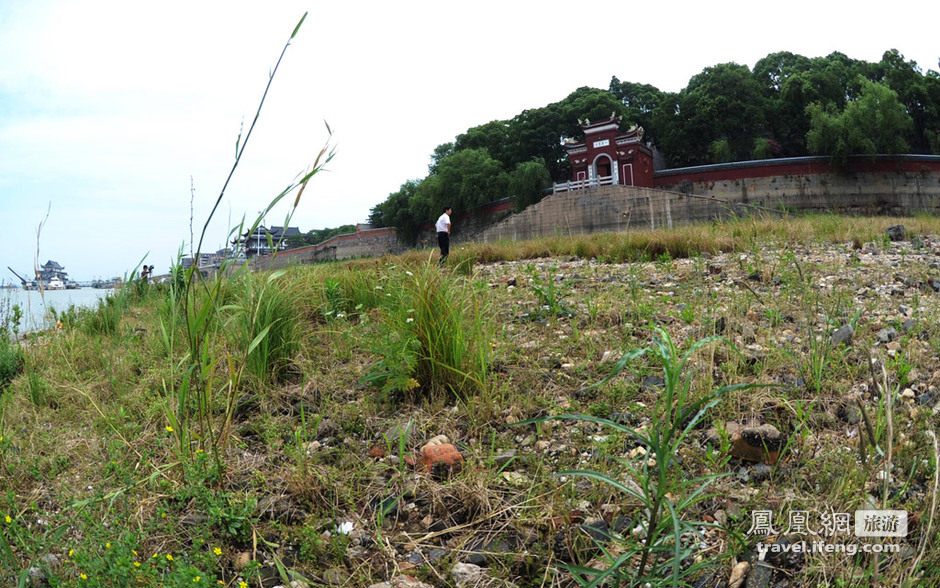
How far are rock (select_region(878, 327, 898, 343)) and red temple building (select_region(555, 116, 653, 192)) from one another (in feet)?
84.5

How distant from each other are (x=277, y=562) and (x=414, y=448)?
2.07 ft

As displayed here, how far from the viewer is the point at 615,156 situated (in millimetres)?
29469

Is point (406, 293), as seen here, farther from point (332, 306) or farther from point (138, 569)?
point (138, 569)

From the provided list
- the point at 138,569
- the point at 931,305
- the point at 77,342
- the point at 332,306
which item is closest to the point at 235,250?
the point at 138,569

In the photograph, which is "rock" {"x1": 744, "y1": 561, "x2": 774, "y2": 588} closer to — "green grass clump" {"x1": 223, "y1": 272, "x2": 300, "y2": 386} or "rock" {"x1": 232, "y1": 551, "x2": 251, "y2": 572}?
"rock" {"x1": 232, "y1": 551, "x2": 251, "y2": 572}

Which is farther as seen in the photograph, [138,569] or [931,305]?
[931,305]

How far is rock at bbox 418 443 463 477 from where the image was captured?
5.91 feet

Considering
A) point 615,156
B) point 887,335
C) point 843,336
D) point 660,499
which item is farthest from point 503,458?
point 615,156

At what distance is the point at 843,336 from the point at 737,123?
105ft

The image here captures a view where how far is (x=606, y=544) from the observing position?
140 centimetres

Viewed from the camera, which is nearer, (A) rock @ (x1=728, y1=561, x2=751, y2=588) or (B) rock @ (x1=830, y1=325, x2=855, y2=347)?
(A) rock @ (x1=728, y1=561, x2=751, y2=588)

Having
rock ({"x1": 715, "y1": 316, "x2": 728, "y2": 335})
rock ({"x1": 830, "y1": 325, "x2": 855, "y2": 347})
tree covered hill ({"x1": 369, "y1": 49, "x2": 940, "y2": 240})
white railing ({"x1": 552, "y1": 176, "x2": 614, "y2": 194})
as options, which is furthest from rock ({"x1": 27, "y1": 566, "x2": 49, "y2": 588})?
tree covered hill ({"x1": 369, "y1": 49, "x2": 940, "y2": 240})

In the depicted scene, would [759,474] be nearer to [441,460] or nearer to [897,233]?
[441,460]

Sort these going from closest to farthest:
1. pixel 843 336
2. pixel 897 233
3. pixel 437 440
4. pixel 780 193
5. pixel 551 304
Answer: pixel 437 440, pixel 843 336, pixel 551 304, pixel 897 233, pixel 780 193
